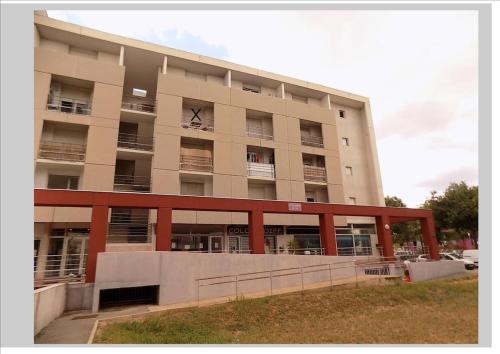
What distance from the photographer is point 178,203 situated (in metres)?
14.9

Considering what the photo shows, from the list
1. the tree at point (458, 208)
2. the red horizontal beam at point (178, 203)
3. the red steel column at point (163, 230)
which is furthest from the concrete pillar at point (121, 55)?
the tree at point (458, 208)

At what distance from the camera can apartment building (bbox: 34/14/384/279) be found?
1700cm

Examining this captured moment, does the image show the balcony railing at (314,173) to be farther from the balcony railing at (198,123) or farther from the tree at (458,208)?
the tree at (458,208)

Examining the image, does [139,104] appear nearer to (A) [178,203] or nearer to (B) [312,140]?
(A) [178,203]

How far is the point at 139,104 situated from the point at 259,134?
847cm

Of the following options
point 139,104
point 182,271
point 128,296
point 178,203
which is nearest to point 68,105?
point 139,104

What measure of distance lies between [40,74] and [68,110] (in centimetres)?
233

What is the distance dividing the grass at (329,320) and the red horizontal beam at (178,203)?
535 centimetres

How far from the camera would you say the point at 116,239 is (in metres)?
16.9

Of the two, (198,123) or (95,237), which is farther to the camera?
(198,123)

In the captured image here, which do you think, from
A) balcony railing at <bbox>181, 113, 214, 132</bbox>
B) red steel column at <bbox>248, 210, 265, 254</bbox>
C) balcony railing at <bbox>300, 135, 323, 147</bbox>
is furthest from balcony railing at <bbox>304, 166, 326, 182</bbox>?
red steel column at <bbox>248, 210, 265, 254</bbox>

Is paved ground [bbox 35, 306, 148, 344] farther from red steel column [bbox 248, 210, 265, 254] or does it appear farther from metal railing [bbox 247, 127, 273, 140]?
metal railing [bbox 247, 127, 273, 140]

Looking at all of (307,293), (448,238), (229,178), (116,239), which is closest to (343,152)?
(229,178)

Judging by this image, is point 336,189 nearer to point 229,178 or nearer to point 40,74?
point 229,178
